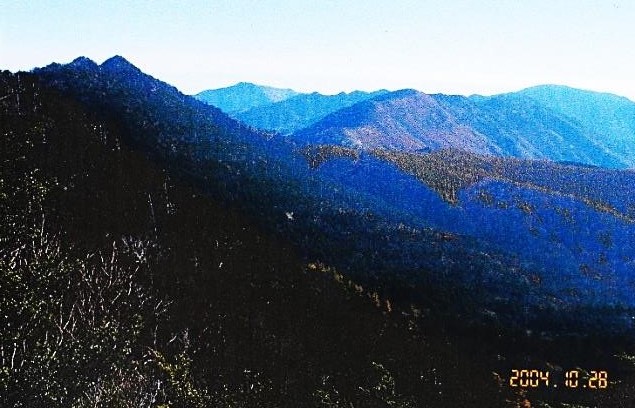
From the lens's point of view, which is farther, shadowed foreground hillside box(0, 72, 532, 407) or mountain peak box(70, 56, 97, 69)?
mountain peak box(70, 56, 97, 69)

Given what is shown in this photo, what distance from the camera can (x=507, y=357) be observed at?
75.9 metres

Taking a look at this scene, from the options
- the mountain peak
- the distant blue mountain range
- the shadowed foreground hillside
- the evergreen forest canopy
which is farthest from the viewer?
the mountain peak

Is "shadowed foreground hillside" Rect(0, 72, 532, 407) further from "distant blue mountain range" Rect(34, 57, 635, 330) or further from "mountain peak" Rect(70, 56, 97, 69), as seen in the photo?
"mountain peak" Rect(70, 56, 97, 69)

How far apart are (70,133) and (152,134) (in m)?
43.9

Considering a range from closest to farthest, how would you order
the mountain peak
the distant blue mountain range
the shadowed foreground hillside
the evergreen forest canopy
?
the shadowed foreground hillside
the evergreen forest canopy
the distant blue mountain range
the mountain peak

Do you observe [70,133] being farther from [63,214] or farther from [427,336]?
[427,336]

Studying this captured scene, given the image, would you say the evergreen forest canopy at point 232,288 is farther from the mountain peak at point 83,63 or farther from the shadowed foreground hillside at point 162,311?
the mountain peak at point 83,63

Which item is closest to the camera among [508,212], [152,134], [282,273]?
[282,273]

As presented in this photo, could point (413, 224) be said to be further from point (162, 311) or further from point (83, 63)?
point (83, 63)

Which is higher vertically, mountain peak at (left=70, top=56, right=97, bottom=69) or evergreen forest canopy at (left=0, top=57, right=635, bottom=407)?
mountain peak at (left=70, top=56, right=97, bottom=69)

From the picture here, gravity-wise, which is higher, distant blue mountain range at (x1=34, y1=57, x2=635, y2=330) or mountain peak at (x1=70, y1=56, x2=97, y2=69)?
mountain peak at (x1=70, y1=56, x2=97, y2=69)

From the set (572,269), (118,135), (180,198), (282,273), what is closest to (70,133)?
(180,198)

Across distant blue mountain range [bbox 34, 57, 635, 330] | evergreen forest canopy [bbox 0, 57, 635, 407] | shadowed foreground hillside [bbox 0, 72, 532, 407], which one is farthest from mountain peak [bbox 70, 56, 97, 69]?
shadowed foreground hillside [bbox 0, 72, 532, 407]

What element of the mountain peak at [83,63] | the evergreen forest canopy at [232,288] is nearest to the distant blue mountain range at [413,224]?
the evergreen forest canopy at [232,288]
